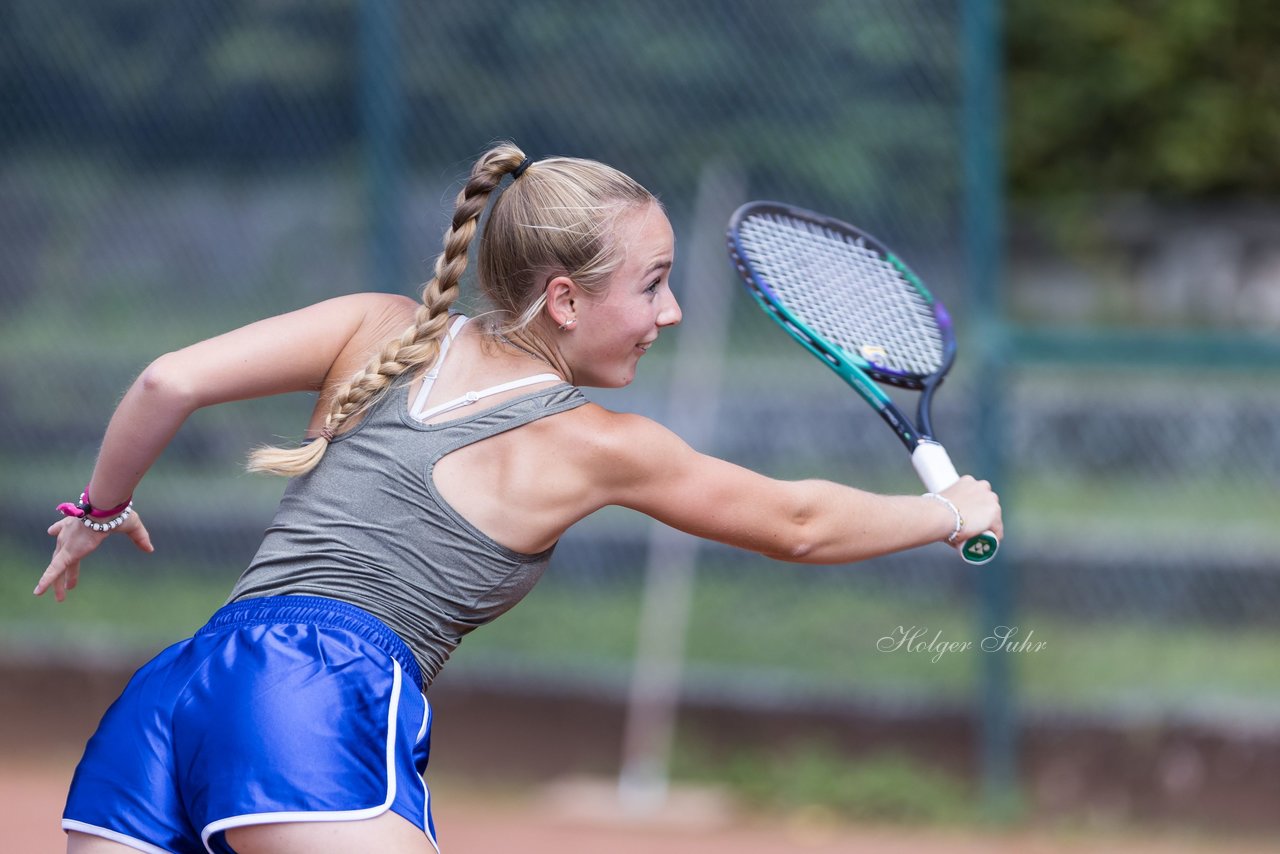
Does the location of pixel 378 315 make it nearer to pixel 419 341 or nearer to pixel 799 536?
pixel 419 341

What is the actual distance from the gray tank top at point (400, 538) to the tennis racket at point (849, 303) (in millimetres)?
683

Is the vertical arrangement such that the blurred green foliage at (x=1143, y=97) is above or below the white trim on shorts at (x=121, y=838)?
above

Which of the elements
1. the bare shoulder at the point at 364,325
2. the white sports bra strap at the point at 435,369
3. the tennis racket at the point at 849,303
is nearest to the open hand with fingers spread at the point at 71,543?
the bare shoulder at the point at 364,325

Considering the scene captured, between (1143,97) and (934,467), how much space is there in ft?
20.6

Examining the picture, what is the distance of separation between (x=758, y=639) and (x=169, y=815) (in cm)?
335

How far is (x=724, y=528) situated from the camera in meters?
2.31

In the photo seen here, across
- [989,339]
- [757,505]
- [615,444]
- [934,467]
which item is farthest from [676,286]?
[615,444]

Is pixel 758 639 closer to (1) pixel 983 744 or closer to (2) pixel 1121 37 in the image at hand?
(1) pixel 983 744

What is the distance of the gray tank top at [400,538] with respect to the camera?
2211 millimetres

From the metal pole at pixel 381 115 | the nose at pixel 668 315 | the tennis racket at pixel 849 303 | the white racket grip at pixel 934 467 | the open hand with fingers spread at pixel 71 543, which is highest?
the metal pole at pixel 381 115

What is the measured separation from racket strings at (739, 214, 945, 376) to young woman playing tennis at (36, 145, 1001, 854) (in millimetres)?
538

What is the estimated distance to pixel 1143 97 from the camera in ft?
27.2

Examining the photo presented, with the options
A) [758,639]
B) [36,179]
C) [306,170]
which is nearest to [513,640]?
[758,639]

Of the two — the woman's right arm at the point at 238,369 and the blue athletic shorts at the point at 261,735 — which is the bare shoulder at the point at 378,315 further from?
the blue athletic shorts at the point at 261,735
